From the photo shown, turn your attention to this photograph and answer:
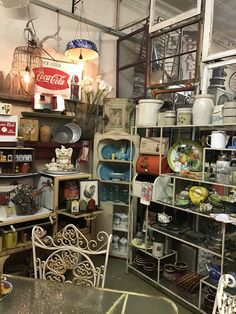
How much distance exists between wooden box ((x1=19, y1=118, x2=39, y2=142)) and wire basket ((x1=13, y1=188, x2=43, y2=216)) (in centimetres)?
57

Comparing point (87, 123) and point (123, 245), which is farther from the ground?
point (87, 123)

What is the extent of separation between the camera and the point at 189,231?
8.09 ft

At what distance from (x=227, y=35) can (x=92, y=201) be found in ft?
6.25

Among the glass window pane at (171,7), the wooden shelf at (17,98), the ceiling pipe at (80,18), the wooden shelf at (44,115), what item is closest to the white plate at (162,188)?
the wooden shelf at (44,115)

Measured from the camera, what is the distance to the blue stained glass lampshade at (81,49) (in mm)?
2586

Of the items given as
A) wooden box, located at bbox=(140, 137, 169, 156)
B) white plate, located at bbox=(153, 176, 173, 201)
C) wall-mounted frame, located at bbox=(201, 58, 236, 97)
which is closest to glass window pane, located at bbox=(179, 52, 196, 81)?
wall-mounted frame, located at bbox=(201, 58, 236, 97)

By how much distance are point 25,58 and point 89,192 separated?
1437 mm

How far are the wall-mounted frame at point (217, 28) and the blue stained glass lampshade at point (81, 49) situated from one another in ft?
3.33

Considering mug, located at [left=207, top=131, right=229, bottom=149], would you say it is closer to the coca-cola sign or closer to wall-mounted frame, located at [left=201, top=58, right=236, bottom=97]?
wall-mounted frame, located at [left=201, top=58, right=236, bottom=97]

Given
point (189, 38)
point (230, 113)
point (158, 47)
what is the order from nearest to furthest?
point (230, 113)
point (189, 38)
point (158, 47)

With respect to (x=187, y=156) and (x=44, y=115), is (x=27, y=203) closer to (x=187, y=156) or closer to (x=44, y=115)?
(x=44, y=115)

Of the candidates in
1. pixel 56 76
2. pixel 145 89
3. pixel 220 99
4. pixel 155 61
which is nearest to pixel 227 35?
pixel 220 99

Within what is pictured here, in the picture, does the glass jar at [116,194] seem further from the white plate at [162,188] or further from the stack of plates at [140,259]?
the white plate at [162,188]

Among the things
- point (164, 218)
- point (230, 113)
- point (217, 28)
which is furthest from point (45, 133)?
point (217, 28)
